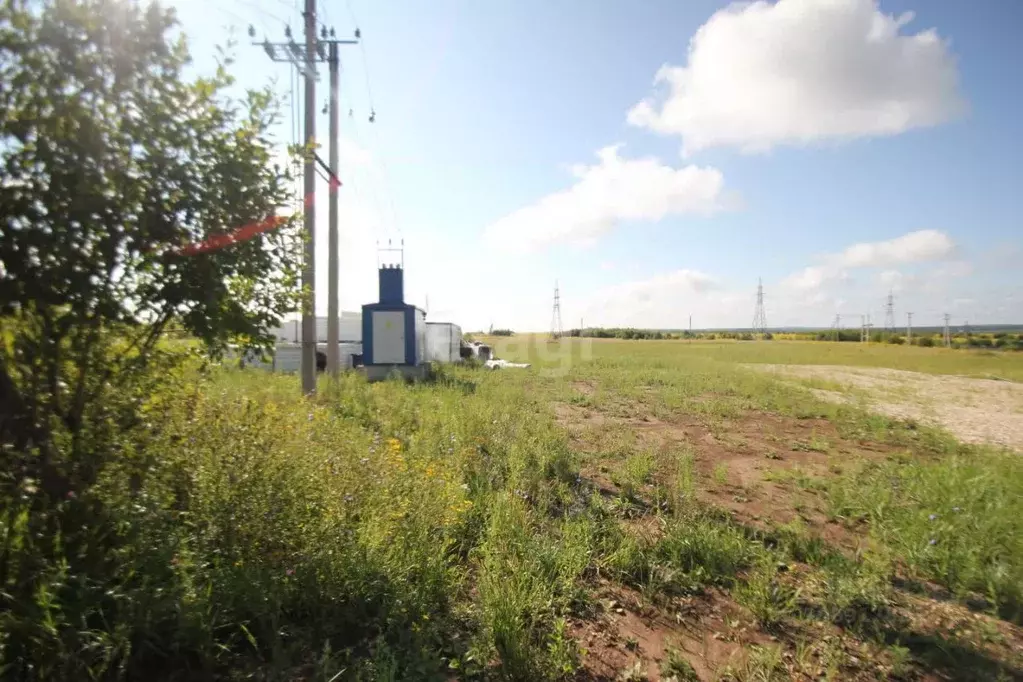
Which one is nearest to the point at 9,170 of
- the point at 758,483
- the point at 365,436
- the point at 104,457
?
the point at 104,457

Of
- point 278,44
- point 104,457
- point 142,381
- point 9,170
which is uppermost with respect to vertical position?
point 278,44

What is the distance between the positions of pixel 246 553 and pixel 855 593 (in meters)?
3.85

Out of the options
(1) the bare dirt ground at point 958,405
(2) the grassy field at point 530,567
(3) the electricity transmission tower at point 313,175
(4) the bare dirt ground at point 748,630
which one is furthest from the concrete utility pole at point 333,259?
(1) the bare dirt ground at point 958,405

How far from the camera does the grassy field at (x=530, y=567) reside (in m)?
2.38

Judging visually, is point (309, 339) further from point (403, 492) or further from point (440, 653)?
point (440, 653)

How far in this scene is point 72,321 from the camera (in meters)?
2.45

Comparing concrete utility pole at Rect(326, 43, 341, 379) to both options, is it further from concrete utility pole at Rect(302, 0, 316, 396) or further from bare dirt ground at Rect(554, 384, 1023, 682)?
bare dirt ground at Rect(554, 384, 1023, 682)

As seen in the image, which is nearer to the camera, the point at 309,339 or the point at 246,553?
the point at 246,553

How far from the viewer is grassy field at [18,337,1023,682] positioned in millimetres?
2379

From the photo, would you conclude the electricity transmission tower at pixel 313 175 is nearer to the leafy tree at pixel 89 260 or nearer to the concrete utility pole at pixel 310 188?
the concrete utility pole at pixel 310 188

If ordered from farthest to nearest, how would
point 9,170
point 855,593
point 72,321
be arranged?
point 855,593 < point 72,321 < point 9,170

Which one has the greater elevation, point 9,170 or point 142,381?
point 9,170

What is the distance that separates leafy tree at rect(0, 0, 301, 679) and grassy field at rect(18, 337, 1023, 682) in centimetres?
24

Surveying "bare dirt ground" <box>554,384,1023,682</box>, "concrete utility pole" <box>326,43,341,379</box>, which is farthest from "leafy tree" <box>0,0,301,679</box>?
"concrete utility pole" <box>326,43,341,379</box>
